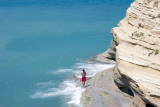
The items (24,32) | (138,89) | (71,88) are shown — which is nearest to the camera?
(138,89)

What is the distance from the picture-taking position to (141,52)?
18.9m

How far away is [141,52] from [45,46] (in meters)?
22.3

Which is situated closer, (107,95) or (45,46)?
(107,95)

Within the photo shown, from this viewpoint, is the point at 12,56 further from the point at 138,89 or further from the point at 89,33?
the point at 138,89

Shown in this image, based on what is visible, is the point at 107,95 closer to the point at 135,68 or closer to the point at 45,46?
the point at 135,68

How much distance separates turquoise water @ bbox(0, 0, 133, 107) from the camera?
939 inches

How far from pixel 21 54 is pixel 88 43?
11.0m

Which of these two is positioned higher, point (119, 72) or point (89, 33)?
point (119, 72)

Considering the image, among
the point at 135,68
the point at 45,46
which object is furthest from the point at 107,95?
the point at 45,46

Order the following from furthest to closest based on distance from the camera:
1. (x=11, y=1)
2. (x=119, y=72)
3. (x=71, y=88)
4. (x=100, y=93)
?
(x=11, y=1) < (x=71, y=88) < (x=100, y=93) < (x=119, y=72)

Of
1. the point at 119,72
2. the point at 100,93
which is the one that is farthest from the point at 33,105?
the point at 119,72

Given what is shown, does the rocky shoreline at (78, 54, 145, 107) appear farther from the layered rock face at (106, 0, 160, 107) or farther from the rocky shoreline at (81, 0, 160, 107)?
the layered rock face at (106, 0, 160, 107)

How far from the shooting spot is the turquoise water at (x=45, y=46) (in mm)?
23844

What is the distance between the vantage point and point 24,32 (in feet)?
152
